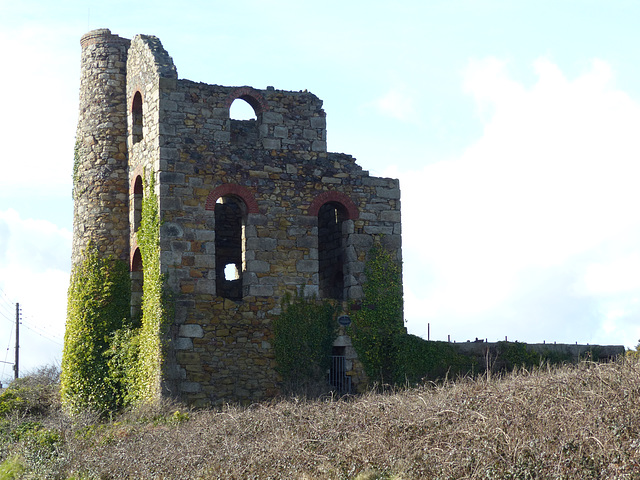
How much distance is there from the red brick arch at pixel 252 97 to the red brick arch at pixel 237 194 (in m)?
2.02

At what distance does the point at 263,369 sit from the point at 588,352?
328 inches

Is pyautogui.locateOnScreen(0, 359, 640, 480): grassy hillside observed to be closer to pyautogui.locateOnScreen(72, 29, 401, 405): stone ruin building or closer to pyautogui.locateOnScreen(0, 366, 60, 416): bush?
pyautogui.locateOnScreen(72, 29, 401, 405): stone ruin building

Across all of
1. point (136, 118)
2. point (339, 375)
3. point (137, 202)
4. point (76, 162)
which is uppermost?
point (136, 118)

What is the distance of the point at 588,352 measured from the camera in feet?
71.2

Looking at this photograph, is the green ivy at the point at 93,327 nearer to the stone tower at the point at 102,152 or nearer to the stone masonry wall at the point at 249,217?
the stone tower at the point at 102,152

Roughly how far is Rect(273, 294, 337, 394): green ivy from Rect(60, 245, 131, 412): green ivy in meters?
3.94

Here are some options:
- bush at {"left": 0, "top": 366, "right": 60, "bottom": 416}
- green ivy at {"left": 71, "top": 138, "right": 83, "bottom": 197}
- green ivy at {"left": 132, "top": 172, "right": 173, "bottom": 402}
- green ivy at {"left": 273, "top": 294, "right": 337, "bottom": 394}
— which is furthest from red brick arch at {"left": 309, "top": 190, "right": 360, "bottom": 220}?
bush at {"left": 0, "top": 366, "right": 60, "bottom": 416}

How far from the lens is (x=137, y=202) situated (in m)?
21.3

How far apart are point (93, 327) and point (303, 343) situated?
16.9ft

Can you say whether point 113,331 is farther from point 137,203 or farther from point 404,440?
point 404,440

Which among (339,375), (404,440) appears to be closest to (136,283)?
(339,375)

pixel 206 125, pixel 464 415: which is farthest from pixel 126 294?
pixel 464 415

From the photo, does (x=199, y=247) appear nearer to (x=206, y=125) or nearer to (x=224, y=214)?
(x=206, y=125)

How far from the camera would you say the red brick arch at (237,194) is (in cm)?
1945
